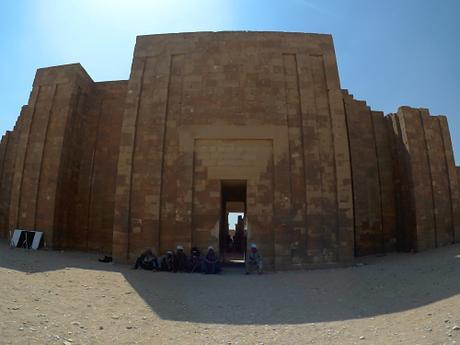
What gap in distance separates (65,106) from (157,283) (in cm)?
1030

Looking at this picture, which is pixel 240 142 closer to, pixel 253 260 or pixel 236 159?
pixel 236 159

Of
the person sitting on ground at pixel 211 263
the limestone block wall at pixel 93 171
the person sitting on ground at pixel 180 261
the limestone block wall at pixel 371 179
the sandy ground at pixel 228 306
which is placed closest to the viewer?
the sandy ground at pixel 228 306

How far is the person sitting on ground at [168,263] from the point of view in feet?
36.2

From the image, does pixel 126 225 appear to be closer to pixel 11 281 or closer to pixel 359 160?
pixel 11 281

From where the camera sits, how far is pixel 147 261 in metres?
11.2

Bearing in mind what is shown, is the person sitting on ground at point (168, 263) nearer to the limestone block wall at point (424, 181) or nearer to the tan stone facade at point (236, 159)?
the tan stone facade at point (236, 159)

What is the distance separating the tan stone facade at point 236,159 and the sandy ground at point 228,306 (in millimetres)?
2274

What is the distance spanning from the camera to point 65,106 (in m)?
15.5

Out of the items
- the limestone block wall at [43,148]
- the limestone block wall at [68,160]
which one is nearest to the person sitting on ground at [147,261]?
the limestone block wall at [68,160]

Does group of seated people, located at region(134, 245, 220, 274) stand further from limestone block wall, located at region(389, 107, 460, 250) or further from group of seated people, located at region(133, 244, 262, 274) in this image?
limestone block wall, located at region(389, 107, 460, 250)

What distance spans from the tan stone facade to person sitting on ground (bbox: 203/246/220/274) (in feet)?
2.29

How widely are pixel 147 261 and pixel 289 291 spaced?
5004mm

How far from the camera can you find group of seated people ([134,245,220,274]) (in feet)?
36.3

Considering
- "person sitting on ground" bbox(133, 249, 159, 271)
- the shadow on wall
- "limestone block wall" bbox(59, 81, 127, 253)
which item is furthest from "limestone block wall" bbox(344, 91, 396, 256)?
"limestone block wall" bbox(59, 81, 127, 253)
